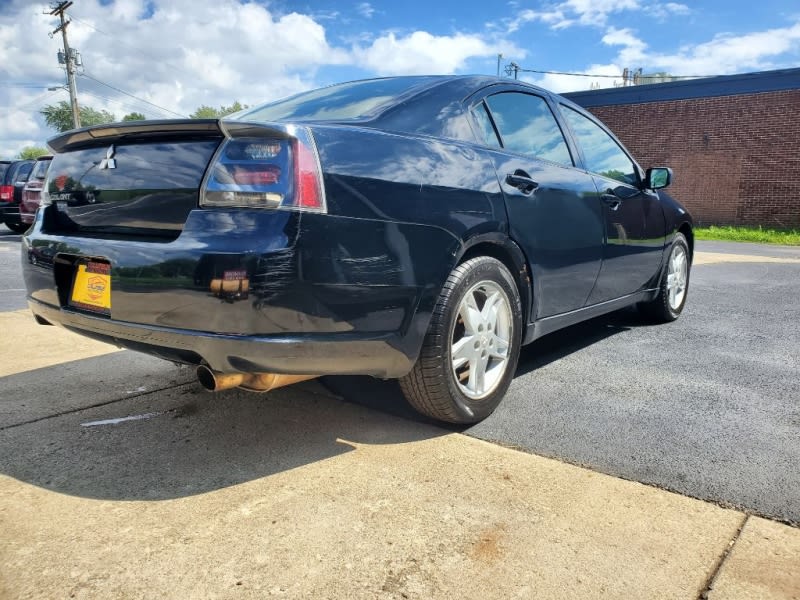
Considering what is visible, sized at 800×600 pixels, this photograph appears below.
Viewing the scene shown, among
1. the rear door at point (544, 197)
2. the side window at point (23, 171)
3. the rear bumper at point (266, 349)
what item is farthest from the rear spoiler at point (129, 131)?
the side window at point (23, 171)

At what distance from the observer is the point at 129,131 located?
7.68 ft

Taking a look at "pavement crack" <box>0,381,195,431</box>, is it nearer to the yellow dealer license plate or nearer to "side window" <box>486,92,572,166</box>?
the yellow dealer license plate

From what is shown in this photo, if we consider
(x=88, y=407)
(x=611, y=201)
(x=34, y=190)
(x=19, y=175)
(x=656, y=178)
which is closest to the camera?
(x=88, y=407)

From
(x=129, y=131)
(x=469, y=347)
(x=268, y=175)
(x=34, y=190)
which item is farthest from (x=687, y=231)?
(x=34, y=190)

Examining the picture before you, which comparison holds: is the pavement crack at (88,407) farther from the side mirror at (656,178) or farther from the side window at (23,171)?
the side window at (23,171)

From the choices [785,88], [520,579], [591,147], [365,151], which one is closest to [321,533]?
[520,579]

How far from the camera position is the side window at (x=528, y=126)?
3094 mm

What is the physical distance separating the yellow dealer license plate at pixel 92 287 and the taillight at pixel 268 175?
51cm

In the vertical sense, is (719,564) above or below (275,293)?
below

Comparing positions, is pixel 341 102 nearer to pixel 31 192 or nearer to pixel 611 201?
pixel 611 201

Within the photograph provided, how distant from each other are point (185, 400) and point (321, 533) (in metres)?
1.45

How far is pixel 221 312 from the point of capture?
201cm

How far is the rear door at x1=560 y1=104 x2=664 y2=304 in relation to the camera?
12.2 feet

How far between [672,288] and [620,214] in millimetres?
1318
